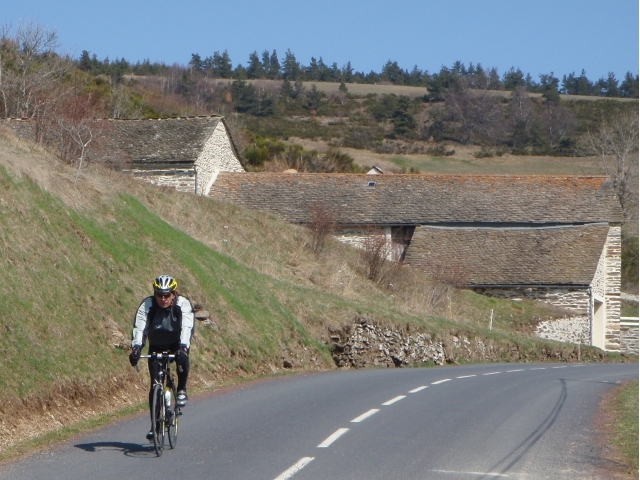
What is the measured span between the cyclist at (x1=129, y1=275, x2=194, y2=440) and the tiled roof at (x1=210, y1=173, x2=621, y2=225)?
105 ft

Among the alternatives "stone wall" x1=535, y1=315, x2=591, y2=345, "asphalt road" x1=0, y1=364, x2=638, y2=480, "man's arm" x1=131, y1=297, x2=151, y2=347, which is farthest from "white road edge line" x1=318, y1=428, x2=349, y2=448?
"stone wall" x1=535, y1=315, x2=591, y2=345

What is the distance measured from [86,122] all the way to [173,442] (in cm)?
1900

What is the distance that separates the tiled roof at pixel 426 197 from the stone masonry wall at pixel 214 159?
2.32ft

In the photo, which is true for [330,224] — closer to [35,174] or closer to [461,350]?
[461,350]

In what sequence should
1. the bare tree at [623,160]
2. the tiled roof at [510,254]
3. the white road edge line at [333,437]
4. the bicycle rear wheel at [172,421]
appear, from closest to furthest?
the bicycle rear wheel at [172,421] → the white road edge line at [333,437] → the tiled roof at [510,254] → the bare tree at [623,160]

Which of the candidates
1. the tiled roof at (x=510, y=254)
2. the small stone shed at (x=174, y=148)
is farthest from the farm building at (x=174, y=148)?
the tiled roof at (x=510, y=254)

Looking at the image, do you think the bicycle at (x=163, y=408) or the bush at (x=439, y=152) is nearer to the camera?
the bicycle at (x=163, y=408)

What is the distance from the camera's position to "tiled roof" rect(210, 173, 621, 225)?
139 feet

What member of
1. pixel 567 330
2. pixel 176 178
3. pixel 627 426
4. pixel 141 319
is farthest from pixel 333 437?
pixel 176 178

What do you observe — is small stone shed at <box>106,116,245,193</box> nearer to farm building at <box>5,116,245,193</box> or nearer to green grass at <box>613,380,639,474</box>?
farm building at <box>5,116,245,193</box>

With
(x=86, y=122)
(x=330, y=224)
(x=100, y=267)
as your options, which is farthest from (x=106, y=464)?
(x=330, y=224)

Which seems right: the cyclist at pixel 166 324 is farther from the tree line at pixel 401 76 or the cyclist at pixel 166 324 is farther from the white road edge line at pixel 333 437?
the tree line at pixel 401 76

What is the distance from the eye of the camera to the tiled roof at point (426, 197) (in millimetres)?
42406

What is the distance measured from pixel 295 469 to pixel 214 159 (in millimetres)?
35621
